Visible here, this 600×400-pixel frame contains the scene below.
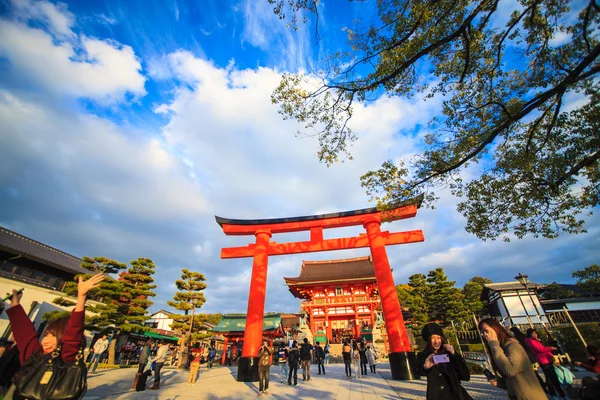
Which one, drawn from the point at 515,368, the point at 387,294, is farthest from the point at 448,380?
the point at 387,294

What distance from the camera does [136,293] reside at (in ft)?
48.0

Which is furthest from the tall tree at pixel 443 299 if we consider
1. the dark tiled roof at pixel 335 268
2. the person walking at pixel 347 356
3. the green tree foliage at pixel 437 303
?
the person walking at pixel 347 356

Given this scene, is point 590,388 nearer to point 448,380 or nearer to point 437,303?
point 448,380

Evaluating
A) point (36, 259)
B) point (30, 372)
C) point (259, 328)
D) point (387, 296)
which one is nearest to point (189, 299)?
point (259, 328)

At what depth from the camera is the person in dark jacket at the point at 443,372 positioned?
2.45 metres

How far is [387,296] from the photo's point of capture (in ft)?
29.5

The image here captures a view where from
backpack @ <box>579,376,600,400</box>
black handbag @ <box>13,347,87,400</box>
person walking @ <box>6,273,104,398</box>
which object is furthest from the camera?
backpack @ <box>579,376,600,400</box>

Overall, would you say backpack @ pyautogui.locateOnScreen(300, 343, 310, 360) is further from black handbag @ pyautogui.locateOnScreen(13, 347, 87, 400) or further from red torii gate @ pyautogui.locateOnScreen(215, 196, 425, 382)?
black handbag @ pyautogui.locateOnScreen(13, 347, 87, 400)

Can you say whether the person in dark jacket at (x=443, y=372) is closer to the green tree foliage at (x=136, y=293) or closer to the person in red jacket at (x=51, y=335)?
the person in red jacket at (x=51, y=335)

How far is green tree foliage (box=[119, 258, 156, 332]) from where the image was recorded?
14023 mm

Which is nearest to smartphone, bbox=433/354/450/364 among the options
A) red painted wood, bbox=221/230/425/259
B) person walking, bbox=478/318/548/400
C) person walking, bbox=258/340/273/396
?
person walking, bbox=478/318/548/400

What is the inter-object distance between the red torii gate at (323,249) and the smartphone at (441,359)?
510cm

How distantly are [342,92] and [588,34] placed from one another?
13.9 ft

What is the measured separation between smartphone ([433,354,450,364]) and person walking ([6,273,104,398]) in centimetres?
321
